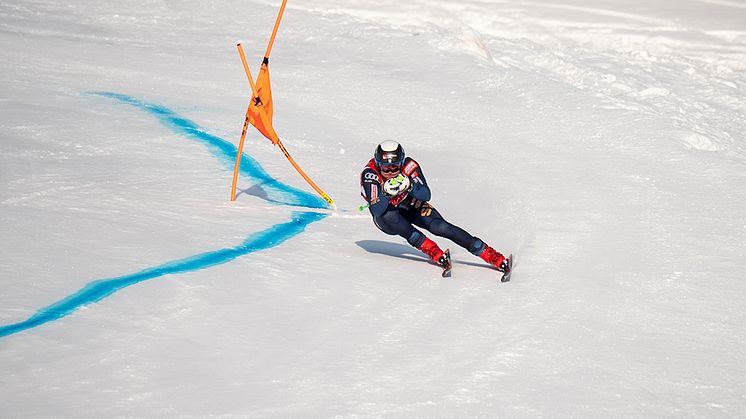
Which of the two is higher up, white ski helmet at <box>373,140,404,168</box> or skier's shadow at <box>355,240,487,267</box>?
white ski helmet at <box>373,140,404,168</box>

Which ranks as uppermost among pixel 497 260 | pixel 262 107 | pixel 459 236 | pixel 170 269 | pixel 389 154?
pixel 262 107

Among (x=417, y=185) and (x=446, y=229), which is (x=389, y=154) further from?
(x=446, y=229)

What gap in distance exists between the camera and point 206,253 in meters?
7.84

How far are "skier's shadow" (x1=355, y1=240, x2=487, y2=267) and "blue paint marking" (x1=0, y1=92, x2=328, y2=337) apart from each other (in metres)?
0.70

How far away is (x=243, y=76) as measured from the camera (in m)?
14.4

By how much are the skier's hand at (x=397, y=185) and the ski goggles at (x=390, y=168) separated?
0.08m

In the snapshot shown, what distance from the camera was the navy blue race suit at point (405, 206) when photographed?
785 cm

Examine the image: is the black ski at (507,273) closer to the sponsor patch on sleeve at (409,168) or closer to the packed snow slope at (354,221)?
the packed snow slope at (354,221)

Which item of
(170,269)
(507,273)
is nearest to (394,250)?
(507,273)

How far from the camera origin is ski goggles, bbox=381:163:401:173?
7.79 m

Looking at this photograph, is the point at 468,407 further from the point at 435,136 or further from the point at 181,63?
the point at 181,63

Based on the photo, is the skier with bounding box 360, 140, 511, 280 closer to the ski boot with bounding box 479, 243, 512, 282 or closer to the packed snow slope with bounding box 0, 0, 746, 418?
the ski boot with bounding box 479, 243, 512, 282

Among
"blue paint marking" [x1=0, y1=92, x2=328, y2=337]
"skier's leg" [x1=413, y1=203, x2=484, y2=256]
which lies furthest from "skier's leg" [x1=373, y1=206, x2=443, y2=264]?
"blue paint marking" [x1=0, y1=92, x2=328, y2=337]

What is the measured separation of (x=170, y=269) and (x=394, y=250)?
2.34 metres
